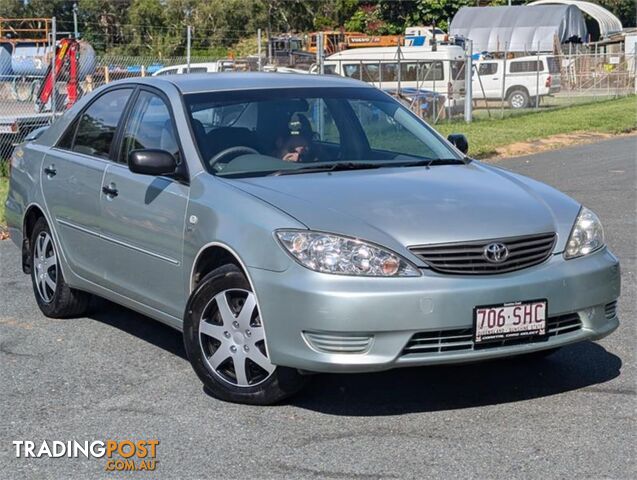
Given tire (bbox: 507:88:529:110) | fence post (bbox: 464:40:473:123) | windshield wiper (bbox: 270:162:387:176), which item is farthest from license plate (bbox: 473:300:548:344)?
tire (bbox: 507:88:529:110)

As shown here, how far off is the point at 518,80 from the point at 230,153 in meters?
30.0

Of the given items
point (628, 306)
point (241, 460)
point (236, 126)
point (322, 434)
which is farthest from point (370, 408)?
point (628, 306)

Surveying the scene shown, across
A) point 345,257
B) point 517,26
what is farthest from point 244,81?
point 517,26

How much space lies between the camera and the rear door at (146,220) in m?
5.87

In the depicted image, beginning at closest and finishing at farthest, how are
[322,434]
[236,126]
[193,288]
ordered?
[322,434] → [193,288] → [236,126]

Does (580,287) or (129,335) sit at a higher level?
(580,287)

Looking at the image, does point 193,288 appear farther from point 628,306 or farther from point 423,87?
point 423,87

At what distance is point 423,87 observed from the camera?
30500 mm

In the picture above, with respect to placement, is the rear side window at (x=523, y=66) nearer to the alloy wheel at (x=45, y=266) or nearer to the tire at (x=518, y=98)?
the tire at (x=518, y=98)

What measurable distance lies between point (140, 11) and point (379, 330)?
188ft

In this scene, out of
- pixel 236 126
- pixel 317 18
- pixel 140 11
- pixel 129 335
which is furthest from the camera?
pixel 317 18

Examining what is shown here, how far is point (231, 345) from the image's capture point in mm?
5375

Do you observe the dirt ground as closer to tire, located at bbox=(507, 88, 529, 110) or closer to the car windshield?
tire, located at bbox=(507, 88, 529, 110)

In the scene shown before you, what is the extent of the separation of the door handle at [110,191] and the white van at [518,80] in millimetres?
28508
